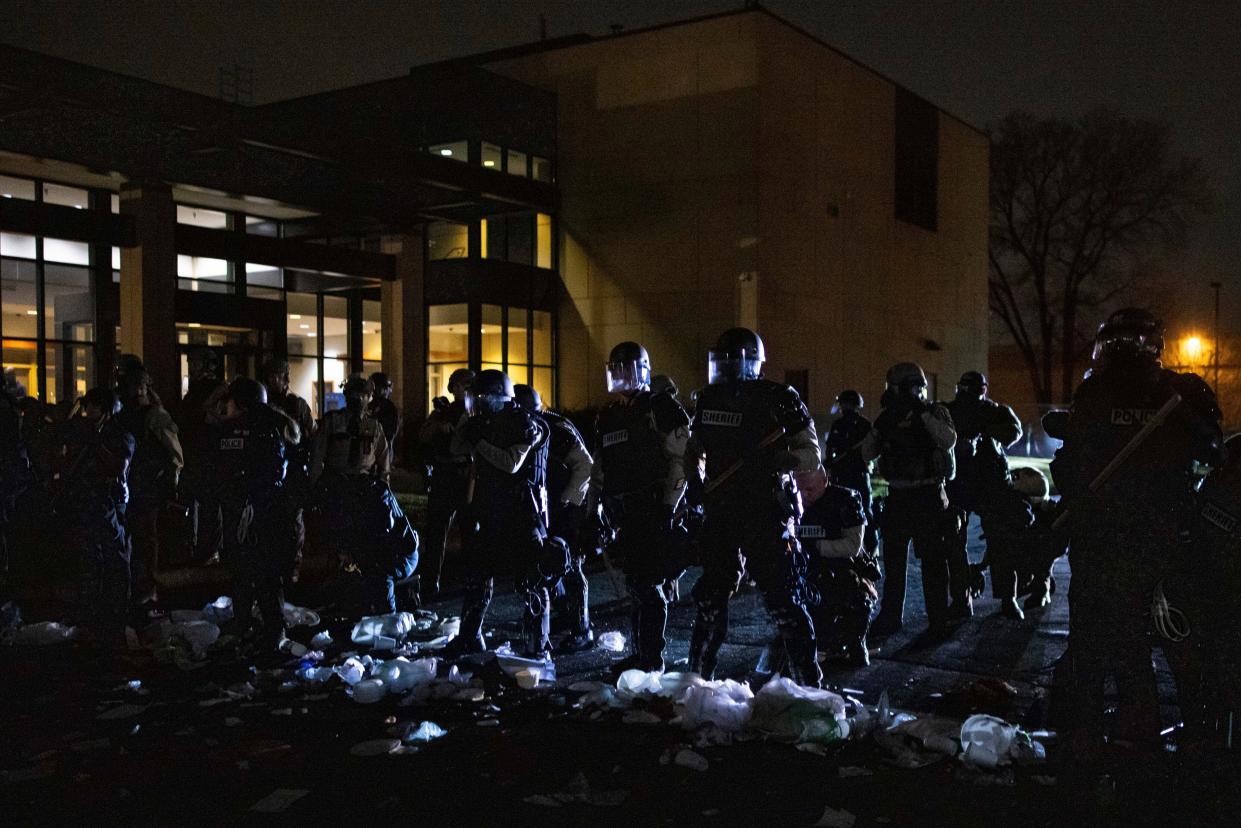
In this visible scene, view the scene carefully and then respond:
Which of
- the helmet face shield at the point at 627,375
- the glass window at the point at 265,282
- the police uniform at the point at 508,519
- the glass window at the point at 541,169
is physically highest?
the glass window at the point at 541,169

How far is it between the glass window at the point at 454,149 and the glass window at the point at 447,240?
182cm

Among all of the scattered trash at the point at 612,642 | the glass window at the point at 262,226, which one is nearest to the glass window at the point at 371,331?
the glass window at the point at 262,226

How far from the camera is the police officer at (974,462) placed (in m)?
8.78

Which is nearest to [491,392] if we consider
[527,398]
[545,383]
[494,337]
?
[527,398]

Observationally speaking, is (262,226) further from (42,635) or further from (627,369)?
(627,369)

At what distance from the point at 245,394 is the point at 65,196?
18.7 metres

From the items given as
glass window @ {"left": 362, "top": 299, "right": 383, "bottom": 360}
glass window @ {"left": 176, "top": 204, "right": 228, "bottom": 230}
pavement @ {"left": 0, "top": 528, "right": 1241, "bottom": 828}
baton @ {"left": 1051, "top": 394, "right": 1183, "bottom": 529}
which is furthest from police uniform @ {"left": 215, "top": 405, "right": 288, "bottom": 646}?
glass window @ {"left": 362, "top": 299, "right": 383, "bottom": 360}

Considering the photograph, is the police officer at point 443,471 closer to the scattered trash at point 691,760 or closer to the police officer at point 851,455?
the police officer at point 851,455

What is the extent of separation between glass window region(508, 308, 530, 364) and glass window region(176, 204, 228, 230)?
7.63 metres

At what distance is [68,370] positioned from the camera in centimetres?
2316

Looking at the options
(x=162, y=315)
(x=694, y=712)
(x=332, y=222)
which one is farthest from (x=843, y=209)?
(x=694, y=712)

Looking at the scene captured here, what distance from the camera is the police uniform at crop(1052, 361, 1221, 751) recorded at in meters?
4.81

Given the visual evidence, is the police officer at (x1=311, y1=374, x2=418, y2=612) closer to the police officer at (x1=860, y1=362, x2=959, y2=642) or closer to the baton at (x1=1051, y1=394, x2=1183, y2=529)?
the police officer at (x1=860, y1=362, x2=959, y2=642)

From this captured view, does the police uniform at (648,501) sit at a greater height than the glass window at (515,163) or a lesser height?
lesser
